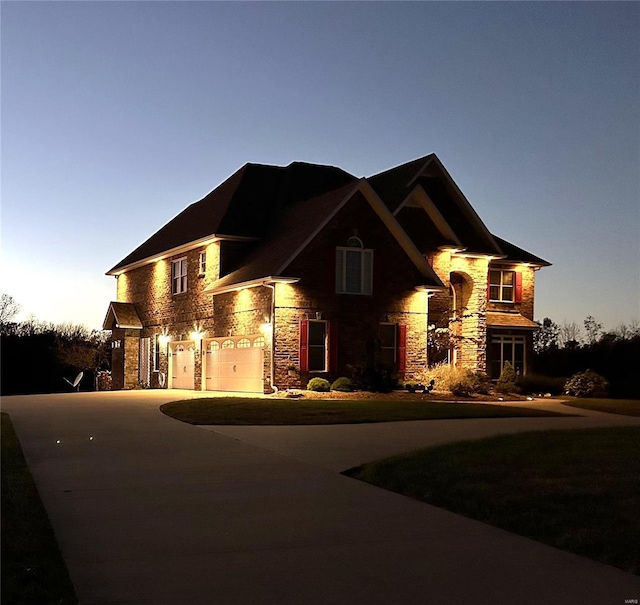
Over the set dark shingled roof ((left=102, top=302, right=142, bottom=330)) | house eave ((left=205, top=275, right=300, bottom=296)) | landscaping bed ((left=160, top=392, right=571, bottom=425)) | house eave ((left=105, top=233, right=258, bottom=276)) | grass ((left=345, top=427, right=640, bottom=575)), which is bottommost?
landscaping bed ((left=160, top=392, right=571, bottom=425))

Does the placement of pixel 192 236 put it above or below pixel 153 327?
above

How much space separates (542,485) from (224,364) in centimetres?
2543

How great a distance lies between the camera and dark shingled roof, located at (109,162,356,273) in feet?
118

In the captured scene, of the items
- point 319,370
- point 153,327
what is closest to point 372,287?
point 319,370

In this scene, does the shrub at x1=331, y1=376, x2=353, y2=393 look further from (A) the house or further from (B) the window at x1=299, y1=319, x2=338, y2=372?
(B) the window at x1=299, y1=319, x2=338, y2=372

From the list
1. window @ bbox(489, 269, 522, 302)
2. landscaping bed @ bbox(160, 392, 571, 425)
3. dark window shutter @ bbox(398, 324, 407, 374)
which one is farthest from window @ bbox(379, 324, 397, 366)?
window @ bbox(489, 269, 522, 302)

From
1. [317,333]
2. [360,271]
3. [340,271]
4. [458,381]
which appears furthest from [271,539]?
[360,271]

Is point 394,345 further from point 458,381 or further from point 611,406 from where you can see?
point 611,406

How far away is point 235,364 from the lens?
34.1 m

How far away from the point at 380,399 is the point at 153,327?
57.0 ft

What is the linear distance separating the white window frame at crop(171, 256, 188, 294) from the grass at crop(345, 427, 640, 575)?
2522 cm

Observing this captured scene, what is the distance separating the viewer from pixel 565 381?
35.4 m

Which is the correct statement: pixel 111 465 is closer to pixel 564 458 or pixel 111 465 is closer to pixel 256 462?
pixel 256 462

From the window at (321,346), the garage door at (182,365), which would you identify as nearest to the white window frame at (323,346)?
the window at (321,346)
